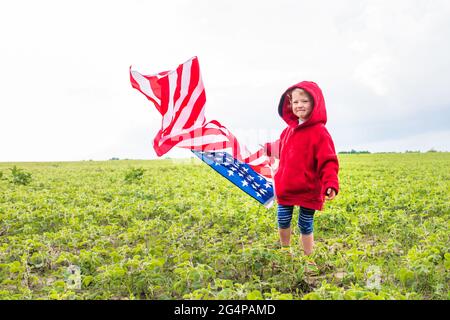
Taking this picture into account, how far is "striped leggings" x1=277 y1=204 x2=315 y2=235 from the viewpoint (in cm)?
494

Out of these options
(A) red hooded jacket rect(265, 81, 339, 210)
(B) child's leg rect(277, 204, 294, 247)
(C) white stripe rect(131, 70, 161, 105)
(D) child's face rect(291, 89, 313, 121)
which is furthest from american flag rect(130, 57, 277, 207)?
(D) child's face rect(291, 89, 313, 121)

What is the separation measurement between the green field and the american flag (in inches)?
37.7

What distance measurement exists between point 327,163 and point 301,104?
714mm

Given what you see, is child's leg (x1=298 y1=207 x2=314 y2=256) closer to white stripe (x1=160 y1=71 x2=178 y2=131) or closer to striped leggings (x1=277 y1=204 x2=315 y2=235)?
striped leggings (x1=277 y1=204 x2=315 y2=235)

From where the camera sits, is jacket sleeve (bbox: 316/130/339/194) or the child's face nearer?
jacket sleeve (bbox: 316/130/339/194)

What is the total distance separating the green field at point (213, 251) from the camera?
424 centimetres

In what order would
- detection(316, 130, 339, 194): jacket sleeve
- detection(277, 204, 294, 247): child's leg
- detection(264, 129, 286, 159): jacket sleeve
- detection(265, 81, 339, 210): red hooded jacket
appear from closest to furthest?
detection(316, 130, 339, 194): jacket sleeve
detection(265, 81, 339, 210): red hooded jacket
detection(277, 204, 294, 247): child's leg
detection(264, 129, 286, 159): jacket sleeve

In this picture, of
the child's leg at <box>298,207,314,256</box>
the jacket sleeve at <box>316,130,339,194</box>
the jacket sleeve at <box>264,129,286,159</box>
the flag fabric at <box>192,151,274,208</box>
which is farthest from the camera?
the flag fabric at <box>192,151,274,208</box>

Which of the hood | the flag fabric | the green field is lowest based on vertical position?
the green field
